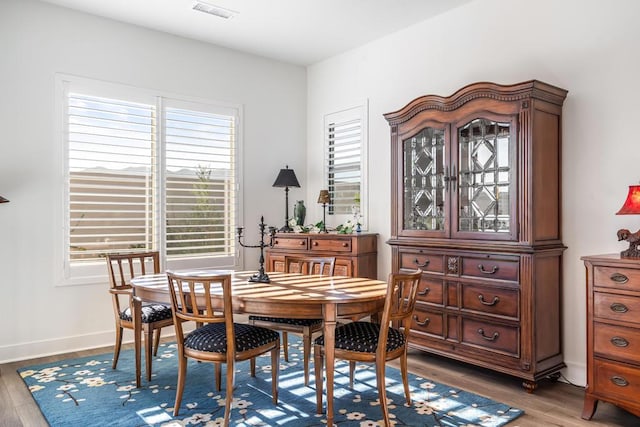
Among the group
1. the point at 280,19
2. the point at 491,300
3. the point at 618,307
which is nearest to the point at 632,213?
the point at 618,307

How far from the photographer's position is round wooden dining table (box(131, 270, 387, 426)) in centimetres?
264

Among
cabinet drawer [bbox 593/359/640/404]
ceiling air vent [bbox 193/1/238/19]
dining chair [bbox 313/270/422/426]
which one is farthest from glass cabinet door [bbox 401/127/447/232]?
ceiling air vent [bbox 193/1/238/19]

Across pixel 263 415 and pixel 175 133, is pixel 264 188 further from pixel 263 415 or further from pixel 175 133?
pixel 263 415

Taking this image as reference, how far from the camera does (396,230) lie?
13.7 ft

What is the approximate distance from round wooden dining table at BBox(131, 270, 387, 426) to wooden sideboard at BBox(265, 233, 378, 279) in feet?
4.46

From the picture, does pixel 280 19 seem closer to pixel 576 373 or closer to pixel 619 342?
pixel 619 342

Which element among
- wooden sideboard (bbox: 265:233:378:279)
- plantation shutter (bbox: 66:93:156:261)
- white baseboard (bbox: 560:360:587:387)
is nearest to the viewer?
white baseboard (bbox: 560:360:587:387)

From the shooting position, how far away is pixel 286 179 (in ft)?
17.4

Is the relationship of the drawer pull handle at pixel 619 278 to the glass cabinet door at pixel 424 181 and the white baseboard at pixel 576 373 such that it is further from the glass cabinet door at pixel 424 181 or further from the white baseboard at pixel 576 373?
the glass cabinet door at pixel 424 181

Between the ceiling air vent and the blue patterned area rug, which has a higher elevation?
the ceiling air vent

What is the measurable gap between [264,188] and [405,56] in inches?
84.2

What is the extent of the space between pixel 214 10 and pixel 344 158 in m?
2.05

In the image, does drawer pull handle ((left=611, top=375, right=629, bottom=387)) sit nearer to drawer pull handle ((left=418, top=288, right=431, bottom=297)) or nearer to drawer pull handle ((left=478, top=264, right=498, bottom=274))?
drawer pull handle ((left=478, top=264, right=498, bottom=274))

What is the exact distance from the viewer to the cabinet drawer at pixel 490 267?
329 cm
